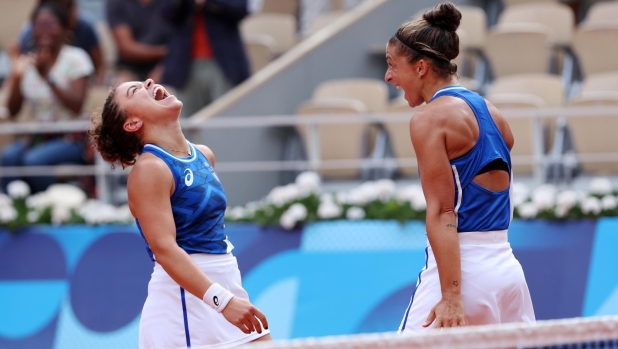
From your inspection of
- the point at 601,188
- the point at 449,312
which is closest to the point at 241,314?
the point at 449,312

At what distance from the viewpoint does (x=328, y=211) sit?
20.9 ft

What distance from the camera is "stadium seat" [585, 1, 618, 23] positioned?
375 inches

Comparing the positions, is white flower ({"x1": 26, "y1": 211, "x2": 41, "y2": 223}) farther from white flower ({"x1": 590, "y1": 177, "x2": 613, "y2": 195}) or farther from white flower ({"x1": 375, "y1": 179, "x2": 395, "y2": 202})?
white flower ({"x1": 590, "y1": 177, "x2": 613, "y2": 195})

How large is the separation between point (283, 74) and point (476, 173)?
5299mm

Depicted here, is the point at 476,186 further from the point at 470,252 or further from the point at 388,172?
the point at 388,172

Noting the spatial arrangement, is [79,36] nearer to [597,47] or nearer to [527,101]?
[527,101]

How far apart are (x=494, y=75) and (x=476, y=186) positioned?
19.7 ft

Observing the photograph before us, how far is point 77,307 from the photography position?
6.71 meters

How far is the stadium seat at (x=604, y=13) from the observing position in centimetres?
952

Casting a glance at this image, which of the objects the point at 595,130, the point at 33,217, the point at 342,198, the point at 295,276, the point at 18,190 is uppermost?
the point at 595,130

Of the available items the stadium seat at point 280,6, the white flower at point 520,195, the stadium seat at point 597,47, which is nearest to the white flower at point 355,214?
the white flower at point 520,195

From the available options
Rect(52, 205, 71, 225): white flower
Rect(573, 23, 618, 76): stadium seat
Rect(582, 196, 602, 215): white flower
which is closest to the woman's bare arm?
Rect(582, 196, 602, 215): white flower

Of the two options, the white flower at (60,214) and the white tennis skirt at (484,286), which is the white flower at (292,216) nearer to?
the white flower at (60,214)

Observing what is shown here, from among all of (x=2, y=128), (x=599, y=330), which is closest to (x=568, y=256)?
(x=599, y=330)
